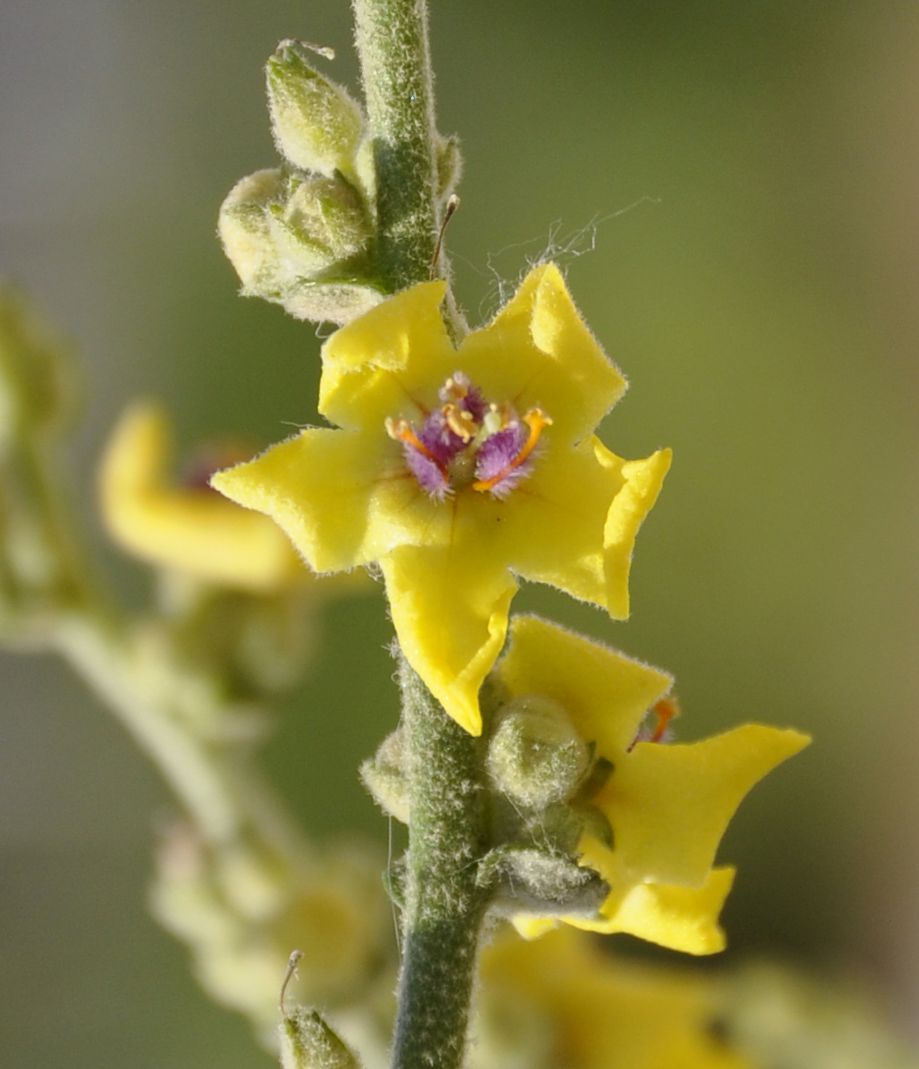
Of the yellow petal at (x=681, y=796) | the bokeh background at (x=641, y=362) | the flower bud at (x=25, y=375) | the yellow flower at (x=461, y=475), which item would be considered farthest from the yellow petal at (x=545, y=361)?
the bokeh background at (x=641, y=362)

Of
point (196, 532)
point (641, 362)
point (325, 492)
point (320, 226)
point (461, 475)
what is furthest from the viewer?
point (641, 362)

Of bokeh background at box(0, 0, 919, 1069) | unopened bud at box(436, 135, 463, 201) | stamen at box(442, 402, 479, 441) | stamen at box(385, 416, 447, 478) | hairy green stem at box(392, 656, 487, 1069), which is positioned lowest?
hairy green stem at box(392, 656, 487, 1069)

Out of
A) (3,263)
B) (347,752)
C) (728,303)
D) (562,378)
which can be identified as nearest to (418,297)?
(562,378)

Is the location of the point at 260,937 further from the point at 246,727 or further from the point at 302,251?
the point at 302,251

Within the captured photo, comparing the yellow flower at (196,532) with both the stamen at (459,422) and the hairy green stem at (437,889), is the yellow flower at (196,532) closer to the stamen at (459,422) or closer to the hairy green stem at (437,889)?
the stamen at (459,422)

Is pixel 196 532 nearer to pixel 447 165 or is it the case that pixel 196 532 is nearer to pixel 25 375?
pixel 25 375

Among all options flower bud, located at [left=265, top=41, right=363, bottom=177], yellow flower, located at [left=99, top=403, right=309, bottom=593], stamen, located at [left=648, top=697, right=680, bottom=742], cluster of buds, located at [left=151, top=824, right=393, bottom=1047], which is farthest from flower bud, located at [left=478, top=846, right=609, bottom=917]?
yellow flower, located at [left=99, top=403, right=309, bottom=593]

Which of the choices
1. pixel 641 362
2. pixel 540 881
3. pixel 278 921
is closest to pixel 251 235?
pixel 540 881

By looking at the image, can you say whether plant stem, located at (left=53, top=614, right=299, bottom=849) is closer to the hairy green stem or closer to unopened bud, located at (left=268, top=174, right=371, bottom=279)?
the hairy green stem
